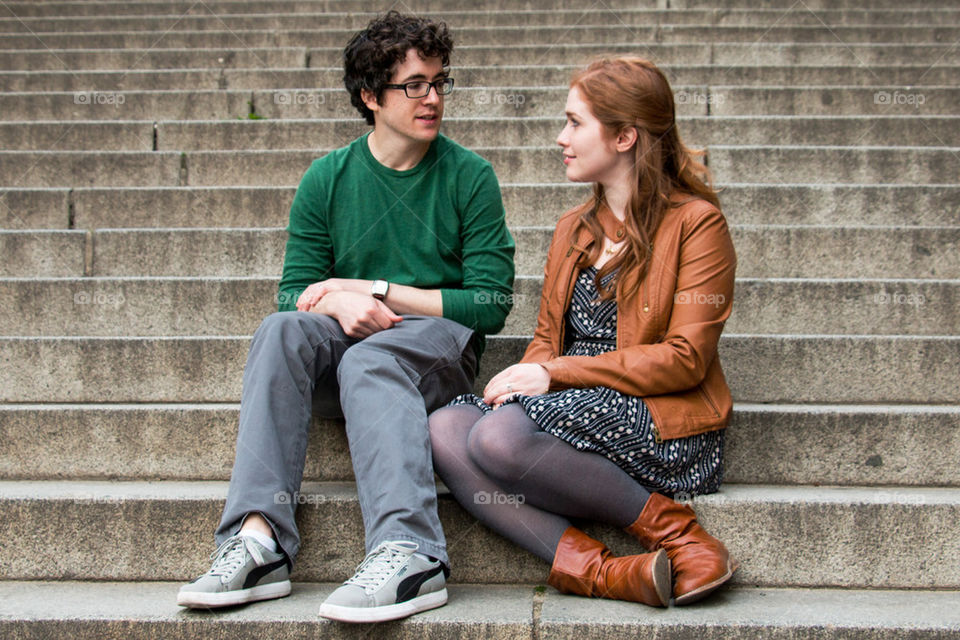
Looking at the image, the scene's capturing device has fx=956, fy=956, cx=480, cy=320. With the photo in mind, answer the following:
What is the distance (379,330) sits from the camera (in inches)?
94.0

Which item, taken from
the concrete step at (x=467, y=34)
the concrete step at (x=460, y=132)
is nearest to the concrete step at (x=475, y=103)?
the concrete step at (x=460, y=132)

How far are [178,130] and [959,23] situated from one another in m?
4.55

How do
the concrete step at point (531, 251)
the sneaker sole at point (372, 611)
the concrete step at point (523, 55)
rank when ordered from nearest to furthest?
the sneaker sole at point (372, 611)
the concrete step at point (531, 251)
the concrete step at point (523, 55)

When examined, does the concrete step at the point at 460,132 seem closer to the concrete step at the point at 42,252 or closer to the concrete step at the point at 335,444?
the concrete step at the point at 42,252

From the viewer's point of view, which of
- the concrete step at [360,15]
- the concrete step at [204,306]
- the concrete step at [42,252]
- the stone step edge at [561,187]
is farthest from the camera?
the concrete step at [360,15]

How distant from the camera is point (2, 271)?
342 cm

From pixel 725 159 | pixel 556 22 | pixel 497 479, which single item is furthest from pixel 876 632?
pixel 556 22

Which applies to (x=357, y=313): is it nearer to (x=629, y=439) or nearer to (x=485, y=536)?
(x=485, y=536)

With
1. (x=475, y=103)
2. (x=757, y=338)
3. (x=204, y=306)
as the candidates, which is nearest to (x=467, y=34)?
(x=475, y=103)

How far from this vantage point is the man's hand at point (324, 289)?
2.44m

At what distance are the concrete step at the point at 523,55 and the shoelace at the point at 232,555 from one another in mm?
3873

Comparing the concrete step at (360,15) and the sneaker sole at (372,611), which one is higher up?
the concrete step at (360,15)

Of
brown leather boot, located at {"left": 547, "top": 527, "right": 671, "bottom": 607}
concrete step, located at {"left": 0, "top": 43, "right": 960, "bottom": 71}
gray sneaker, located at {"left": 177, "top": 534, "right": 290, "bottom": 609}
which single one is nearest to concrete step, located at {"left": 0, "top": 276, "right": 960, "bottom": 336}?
brown leather boot, located at {"left": 547, "top": 527, "right": 671, "bottom": 607}

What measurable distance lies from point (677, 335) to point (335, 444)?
37.0 inches
